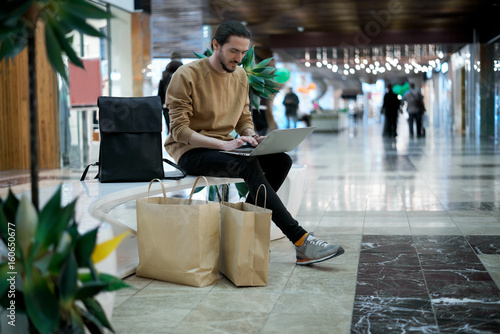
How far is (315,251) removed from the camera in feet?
10.4

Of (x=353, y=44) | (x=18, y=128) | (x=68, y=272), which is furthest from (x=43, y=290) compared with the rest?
(x=353, y=44)

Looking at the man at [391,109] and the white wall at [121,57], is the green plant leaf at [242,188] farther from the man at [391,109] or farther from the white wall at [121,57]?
the man at [391,109]

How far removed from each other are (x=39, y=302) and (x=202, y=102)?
2.09 m

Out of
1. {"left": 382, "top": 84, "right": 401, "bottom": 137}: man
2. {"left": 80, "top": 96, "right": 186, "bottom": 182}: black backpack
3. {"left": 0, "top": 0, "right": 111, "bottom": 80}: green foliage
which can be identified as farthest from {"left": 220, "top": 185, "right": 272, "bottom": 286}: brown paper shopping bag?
{"left": 382, "top": 84, "right": 401, "bottom": 137}: man

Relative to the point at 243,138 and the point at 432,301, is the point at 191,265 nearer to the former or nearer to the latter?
the point at 243,138

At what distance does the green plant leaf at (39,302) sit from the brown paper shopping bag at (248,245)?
4.31 ft

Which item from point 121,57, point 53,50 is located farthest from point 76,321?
point 121,57

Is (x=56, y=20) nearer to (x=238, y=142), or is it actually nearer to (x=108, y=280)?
(x=108, y=280)

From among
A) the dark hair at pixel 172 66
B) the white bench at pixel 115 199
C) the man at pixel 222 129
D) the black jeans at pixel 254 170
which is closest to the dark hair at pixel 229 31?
the man at pixel 222 129

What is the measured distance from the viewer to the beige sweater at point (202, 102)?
3.36 m

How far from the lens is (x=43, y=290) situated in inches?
59.4

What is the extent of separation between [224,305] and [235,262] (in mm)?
296

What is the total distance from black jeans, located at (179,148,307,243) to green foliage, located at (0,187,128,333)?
1636mm

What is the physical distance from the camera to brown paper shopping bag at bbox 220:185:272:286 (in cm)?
277
